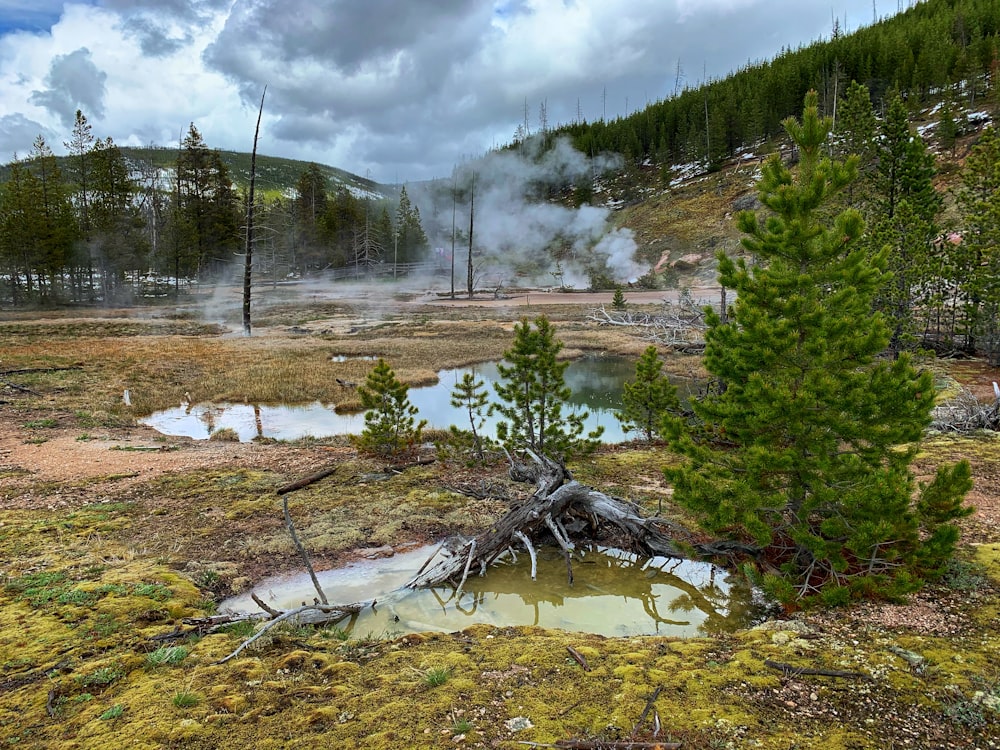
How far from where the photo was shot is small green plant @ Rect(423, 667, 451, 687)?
500cm

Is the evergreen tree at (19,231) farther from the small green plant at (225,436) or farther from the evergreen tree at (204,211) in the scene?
the small green plant at (225,436)

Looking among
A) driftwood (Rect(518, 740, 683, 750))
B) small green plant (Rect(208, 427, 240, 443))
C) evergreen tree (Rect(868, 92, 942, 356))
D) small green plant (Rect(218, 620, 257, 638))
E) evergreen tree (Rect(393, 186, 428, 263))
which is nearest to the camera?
driftwood (Rect(518, 740, 683, 750))

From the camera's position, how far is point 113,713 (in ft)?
15.2

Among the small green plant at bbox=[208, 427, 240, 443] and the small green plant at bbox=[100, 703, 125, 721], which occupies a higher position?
the small green plant at bbox=[100, 703, 125, 721]

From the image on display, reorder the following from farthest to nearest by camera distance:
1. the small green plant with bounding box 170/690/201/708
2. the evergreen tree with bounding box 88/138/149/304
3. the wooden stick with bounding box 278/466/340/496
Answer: the evergreen tree with bounding box 88/138/149/304
the wooden stick with bounding box 278/466/340/496
the small green plant with bounding box 170/690/201/708

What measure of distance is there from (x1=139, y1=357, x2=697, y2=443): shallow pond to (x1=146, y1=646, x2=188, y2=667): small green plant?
10409 mm

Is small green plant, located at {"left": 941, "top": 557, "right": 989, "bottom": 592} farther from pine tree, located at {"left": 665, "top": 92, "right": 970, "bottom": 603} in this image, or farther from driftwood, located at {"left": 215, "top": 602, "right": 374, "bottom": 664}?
driftwood, located at {"left": 215, "top": 602, "right": 374, "bottom": 664}

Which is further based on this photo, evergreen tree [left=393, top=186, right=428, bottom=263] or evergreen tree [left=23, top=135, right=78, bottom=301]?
evergreen tree [left=393, top=186, right=428, bottom=263]

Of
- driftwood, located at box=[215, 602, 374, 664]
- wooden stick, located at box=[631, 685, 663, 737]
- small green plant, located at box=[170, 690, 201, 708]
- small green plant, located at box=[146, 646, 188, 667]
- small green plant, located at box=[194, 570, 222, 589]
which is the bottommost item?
small green plant, located at box=[194, 570, 222, 589]

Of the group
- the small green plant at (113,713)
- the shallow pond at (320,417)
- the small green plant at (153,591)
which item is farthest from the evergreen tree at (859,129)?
the small green plant at (113,713)

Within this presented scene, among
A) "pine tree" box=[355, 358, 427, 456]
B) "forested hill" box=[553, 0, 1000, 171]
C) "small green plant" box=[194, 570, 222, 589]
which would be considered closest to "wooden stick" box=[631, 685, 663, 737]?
"small green plant" box=[194, 570, 222, 589]

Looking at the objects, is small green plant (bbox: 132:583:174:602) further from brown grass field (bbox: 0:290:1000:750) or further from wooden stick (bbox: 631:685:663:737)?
wooden stick (bbox: 631:685:663:737)

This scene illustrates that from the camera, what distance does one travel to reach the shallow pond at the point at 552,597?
288 inches

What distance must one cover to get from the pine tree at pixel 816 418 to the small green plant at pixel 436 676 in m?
3.61
